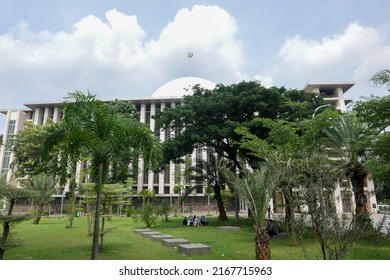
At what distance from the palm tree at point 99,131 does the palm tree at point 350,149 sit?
8.78 m

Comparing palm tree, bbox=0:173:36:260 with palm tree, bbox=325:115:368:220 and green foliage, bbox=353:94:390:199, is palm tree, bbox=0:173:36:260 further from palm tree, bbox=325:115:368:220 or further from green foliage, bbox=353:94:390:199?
palm tree, bbox=325:115:368:220

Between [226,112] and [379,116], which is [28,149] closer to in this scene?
[226,112]

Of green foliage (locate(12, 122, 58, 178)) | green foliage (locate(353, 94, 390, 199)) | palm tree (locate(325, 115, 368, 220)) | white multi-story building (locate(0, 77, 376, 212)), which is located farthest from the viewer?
white multi-story building (locate(0, 77, 376, 212))

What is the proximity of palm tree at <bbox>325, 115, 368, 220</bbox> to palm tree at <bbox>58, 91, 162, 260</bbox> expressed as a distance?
8779 mm

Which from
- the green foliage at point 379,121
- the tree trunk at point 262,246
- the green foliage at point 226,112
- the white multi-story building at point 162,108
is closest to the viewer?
the tree trunk at point 262,246

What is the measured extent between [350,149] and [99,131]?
11.4m

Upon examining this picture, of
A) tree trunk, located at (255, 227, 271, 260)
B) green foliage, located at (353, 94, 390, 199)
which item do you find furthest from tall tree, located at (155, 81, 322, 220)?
tree trunk, located at (255, 227, 271, 260)

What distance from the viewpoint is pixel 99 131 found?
891 centimetres

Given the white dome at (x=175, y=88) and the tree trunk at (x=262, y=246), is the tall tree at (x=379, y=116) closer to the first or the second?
the tree trunk at (x=262, y=246)

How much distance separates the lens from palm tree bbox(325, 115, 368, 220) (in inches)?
548

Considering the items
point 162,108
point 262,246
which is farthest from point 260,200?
point 162,108

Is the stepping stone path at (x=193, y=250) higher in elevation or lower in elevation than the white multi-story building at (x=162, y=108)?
lower

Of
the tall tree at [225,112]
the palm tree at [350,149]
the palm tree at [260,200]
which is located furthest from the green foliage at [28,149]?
the palm tree at [260,200]

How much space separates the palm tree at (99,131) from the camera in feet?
28.3
